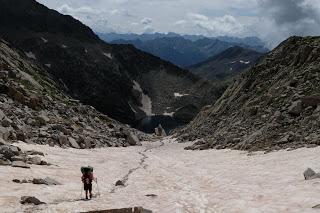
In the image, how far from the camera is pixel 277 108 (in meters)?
60.4

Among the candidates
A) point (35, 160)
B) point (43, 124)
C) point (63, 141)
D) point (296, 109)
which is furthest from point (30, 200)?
point (43, 124)

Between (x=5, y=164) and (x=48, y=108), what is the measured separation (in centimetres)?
5227

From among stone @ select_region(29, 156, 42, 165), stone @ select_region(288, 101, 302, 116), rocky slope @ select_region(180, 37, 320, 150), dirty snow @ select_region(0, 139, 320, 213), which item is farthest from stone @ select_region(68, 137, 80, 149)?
stone @ select_region(288, 101, 302, 116)

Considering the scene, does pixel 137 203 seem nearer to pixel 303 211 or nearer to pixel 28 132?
pixel 303 211

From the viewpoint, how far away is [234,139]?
5809cm

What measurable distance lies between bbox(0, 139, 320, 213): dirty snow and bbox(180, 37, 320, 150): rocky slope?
554 cm

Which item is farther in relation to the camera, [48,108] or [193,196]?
[48,108]

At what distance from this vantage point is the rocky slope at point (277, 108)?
47341mm

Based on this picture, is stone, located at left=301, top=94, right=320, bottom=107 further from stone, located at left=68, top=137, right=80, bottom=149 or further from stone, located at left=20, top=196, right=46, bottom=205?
stone, located at left=20, top=196, right=46, bottom=205

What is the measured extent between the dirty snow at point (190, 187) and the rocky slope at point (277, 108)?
18.2 feet

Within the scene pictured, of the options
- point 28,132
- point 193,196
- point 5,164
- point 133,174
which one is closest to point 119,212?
point 193,196

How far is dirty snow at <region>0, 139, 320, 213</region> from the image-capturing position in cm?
2288

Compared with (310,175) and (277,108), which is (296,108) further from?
(310,175)

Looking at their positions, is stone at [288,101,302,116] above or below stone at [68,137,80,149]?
above
